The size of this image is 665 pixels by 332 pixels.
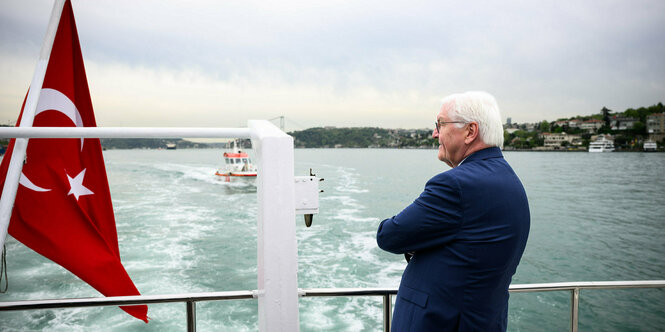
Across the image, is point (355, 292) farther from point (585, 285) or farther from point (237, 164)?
point (237, 164)

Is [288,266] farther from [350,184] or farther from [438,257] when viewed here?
[350,184]

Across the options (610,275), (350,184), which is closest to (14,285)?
(610,275)

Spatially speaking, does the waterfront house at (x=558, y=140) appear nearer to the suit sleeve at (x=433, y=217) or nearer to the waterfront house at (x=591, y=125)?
the waterfront house at (x=591, y=125)

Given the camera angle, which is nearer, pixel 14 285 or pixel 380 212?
pixel 14 285

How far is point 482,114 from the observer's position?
94 cm

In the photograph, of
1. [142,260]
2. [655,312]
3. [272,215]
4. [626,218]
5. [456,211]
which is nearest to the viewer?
[272,215]

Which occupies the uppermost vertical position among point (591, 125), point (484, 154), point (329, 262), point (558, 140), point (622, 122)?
point (622, 122)

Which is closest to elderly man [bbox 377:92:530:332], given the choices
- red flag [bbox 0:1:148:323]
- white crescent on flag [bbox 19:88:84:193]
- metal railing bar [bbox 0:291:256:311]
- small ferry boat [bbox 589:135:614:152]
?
metal railing bar [bbox 0:291:256:311]

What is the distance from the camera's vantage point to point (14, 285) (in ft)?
31.6

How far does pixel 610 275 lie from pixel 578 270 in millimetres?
933

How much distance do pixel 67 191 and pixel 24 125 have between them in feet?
1.59

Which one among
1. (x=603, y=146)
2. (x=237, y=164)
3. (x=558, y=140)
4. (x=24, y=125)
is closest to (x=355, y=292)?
(x=24, y=125)

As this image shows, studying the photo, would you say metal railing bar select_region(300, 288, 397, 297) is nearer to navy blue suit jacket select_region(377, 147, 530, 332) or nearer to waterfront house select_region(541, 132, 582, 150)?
navy blue suit jacket select_region(377, 147, 530, 332)

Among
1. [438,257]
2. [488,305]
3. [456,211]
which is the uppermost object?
[456,211]
